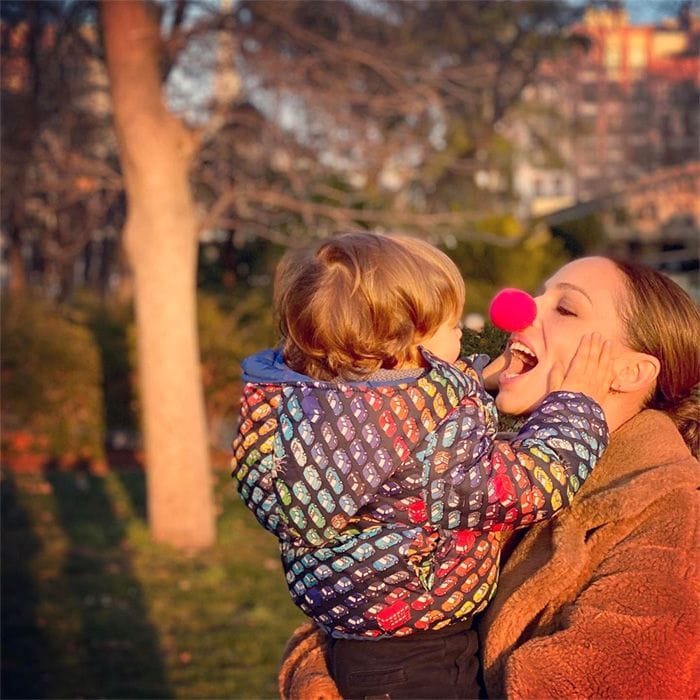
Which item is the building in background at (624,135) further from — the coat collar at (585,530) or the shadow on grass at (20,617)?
the coat collar at (585,530)

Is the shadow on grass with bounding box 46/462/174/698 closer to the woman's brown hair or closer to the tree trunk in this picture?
the tree trunk

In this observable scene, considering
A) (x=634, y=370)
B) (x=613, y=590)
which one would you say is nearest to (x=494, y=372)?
(x=634, y=370)

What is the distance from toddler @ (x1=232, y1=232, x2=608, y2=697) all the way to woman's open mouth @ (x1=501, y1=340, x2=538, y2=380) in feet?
0.30

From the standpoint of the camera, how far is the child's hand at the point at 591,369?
2053mm

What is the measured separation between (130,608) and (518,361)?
18.4ft

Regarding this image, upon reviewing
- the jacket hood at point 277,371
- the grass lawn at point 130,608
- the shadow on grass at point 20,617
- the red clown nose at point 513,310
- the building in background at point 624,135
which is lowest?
the grass lawn at point 130,608

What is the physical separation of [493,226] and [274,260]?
278 centimetres

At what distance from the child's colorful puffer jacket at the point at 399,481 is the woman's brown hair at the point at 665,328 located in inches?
7.4

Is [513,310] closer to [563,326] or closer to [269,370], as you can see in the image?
[563,326]

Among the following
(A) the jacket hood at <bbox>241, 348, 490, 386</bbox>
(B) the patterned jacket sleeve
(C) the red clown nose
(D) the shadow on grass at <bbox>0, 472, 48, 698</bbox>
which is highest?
(C) the red clown nose

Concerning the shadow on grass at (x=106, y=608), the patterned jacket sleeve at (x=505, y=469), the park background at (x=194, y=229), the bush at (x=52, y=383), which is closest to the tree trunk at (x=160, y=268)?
the park background at (x=194, y=229)

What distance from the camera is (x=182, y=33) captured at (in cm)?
884

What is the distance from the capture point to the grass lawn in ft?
19.8

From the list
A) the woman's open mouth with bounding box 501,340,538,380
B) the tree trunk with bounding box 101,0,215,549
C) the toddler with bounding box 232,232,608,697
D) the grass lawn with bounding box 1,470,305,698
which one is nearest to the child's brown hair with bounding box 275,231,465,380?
the toddler with bounding box 232,232,608,697
